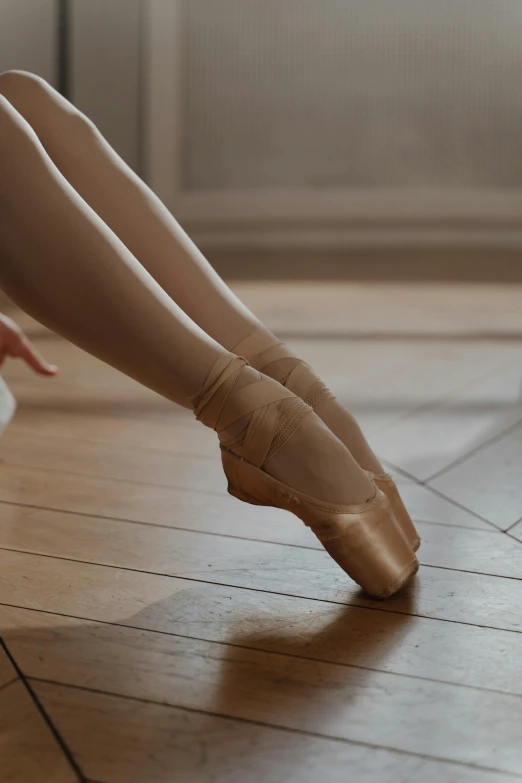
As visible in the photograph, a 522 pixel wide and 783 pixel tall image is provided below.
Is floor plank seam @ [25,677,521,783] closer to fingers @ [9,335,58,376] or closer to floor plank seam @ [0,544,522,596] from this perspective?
floor plank seam @ [0,544,522,596]

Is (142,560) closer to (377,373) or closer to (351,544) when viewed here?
(351,544)

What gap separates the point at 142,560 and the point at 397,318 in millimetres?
1424

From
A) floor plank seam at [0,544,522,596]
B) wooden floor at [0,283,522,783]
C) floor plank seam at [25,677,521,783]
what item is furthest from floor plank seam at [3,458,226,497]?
floor plank seam at [25,677,521,783]

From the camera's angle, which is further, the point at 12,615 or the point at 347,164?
the point at 347,164

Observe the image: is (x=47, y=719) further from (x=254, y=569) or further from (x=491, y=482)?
(x=491, y=482)

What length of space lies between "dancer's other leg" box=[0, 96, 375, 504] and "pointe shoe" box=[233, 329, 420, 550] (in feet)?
0.25

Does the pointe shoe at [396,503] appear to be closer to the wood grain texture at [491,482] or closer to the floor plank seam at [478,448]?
the wood grain texture at [491,482]

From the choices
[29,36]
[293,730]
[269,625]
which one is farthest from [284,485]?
[29,36]

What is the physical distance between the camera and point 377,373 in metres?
1.70

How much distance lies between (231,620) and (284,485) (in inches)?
4.5

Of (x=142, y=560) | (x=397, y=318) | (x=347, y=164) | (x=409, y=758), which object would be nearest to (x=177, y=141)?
(x=347, y=164)

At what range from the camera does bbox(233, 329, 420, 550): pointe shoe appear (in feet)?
2.79

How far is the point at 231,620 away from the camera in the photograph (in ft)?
2.48

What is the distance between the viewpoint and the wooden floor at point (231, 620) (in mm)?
583
